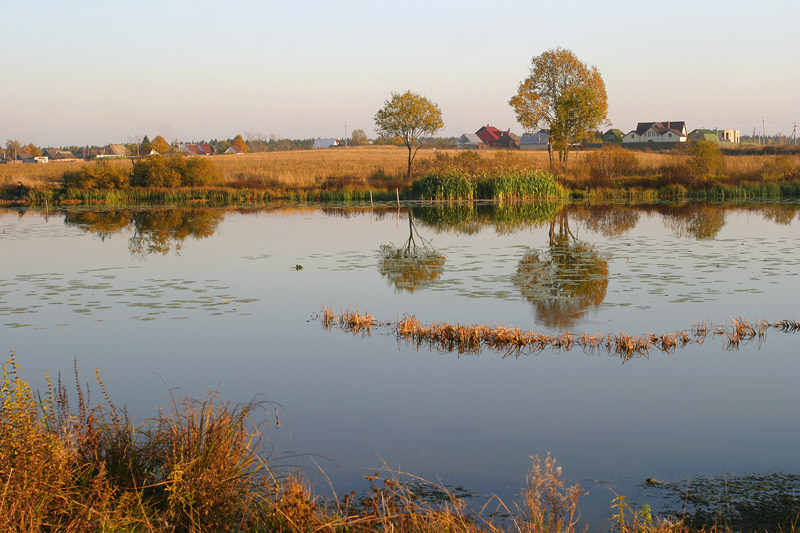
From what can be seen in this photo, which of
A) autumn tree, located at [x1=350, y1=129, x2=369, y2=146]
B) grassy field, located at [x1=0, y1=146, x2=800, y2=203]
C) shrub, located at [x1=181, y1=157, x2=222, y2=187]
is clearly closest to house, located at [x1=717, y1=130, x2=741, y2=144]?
autumn tree, located at [x1=350, y1=129, x2=369, y2=146]

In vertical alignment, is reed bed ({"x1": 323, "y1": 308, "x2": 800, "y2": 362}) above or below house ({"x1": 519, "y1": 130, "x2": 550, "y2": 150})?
below

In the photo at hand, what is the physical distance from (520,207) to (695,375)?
27.7 meters

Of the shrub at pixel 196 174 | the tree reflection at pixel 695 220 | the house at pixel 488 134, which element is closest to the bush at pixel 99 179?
the shrub at pixel 196 174

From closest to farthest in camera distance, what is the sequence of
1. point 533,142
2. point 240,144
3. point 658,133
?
point 658,133
point 533,142
point 240,144

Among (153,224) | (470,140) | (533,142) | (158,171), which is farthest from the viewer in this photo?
(470,140)

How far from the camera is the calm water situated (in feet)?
22.6

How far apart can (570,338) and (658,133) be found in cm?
11023

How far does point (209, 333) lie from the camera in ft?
38.6

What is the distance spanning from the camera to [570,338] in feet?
34.9

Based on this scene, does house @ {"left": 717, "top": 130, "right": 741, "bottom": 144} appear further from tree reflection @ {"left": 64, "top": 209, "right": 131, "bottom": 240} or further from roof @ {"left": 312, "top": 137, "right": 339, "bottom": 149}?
tree reflection @ {"left": 64, "top": 209, "right": 131, "bottom": 240}

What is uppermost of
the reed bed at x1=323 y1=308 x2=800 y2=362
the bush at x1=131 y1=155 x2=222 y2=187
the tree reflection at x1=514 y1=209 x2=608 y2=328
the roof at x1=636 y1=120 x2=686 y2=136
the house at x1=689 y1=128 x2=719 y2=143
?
the roof at x1=636 y1=120 x2=686 y2=136

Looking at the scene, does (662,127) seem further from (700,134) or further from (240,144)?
(240,144)

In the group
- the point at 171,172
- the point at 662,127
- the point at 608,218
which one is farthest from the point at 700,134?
the point at 608,218

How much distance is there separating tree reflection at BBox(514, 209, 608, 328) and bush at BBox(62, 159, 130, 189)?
110 feet
